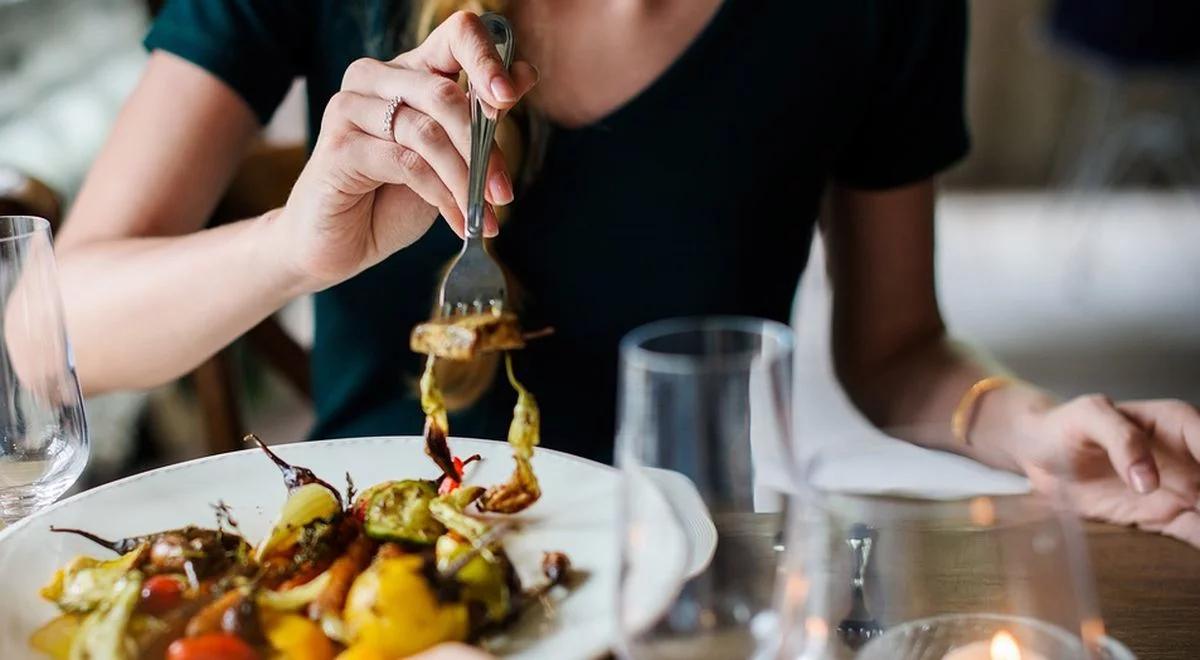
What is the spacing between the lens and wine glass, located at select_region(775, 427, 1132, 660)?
39 cm

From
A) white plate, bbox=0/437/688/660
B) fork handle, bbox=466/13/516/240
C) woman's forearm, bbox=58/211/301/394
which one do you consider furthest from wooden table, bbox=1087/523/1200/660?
woman's forearm, bbox=58/211/301/394

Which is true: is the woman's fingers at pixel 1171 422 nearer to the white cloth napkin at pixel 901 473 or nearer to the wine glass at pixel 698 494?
the white cloth napkin at pixel 901 473

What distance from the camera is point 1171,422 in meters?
0.69

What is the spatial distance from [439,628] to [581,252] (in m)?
0.48

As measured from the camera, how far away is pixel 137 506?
57cm

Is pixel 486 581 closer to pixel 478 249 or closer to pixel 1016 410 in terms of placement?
pixel 478 249

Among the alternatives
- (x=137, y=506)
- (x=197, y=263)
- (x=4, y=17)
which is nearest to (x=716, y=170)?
(x=197, y=263)

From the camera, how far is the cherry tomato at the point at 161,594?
1.57 feet

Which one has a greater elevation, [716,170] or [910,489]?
[716,170]

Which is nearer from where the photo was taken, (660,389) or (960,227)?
(660,389)

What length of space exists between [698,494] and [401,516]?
19cm

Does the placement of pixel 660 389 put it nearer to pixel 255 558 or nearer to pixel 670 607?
pixel 670 607

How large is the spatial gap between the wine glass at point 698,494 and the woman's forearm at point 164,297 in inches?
14.3

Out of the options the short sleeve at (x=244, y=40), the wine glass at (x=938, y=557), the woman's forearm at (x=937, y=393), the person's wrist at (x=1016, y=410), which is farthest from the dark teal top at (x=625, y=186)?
the wine glass at (x=938, y=557)
